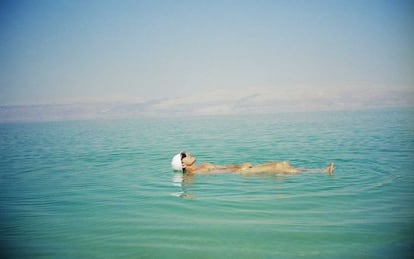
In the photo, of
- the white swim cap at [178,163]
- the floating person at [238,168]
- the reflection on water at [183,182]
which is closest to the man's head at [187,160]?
the floating person at [238,168]

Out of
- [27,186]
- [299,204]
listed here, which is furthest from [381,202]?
[27,186]

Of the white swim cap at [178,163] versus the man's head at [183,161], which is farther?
the white swim cap at [178,163]

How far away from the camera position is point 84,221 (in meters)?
8.14

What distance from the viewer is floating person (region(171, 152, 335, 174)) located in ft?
37.7

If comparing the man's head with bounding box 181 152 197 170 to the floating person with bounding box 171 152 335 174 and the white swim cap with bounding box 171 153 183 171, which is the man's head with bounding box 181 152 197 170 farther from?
the white swim cap with bounding box 171 153 183 171

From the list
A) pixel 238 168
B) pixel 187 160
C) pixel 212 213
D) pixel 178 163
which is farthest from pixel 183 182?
pixel 212 213

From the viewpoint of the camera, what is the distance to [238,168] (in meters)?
12.6

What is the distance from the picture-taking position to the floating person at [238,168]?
37.7 ft

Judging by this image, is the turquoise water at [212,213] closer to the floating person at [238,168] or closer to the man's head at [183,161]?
the floating person at [238,168]

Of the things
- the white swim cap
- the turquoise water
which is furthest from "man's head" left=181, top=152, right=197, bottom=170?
the turquoise water

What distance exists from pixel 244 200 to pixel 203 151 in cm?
1183

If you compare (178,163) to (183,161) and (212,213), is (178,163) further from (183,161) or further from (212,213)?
(212,213)

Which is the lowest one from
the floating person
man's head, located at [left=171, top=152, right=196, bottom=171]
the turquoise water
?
the turquoise water

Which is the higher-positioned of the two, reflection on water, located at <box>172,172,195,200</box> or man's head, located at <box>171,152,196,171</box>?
man's head, located at <box>171,152,196,171</box>
